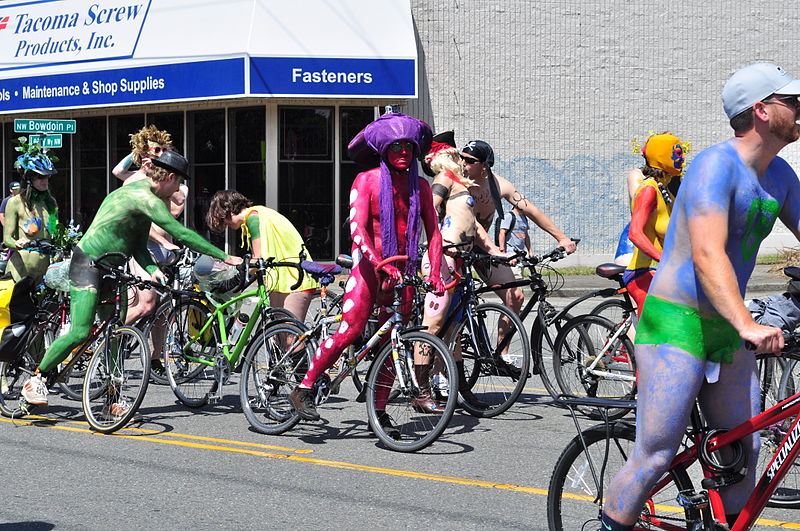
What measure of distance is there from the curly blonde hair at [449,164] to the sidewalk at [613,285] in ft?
30.8

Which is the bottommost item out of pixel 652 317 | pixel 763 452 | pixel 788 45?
pixel 763 452

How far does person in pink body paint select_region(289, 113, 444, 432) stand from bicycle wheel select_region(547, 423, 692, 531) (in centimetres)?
285

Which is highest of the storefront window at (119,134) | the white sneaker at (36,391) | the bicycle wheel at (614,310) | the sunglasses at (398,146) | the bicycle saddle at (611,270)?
the storefront window at (119,134)

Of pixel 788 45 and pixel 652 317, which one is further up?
pixel 788 45

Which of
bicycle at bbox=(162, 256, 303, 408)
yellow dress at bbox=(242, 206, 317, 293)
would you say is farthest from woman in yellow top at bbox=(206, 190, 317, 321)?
bicycle at bbox=(162, 256, 303, 408)

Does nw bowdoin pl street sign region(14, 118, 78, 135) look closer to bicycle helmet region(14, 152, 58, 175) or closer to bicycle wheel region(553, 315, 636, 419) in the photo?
bicycle helmet region(14, 152, 58, 175)

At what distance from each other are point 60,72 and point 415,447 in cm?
1855

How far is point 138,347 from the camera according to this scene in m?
7.60

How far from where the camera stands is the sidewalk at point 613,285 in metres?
18.5

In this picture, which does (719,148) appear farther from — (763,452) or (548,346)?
(548,346)

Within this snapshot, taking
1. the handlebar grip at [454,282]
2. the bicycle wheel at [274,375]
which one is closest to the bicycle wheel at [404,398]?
the handlebar grip at [454,282]

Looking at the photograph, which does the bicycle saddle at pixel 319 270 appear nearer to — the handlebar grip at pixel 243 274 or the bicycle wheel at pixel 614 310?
the handlebar grip at pixel 243 274

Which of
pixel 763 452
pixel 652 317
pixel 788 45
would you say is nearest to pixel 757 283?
pixel 788 45

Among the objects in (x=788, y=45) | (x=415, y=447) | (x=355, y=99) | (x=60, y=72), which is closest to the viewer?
(x=415, y=447)
